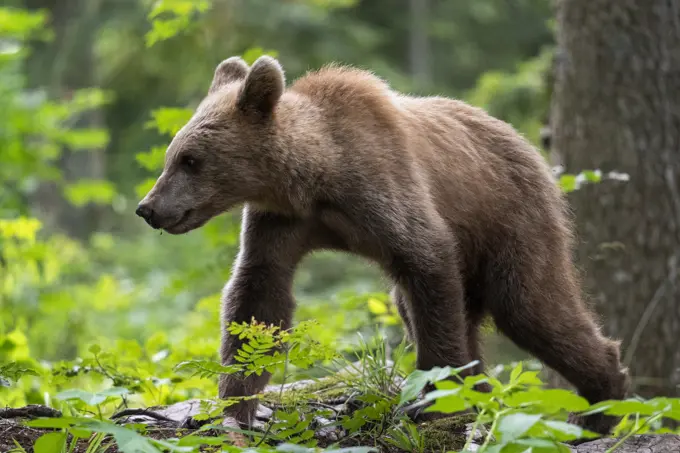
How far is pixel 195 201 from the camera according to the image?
4402mm

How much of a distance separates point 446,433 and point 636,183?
10.6 ft

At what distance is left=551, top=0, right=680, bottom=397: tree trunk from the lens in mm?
6527

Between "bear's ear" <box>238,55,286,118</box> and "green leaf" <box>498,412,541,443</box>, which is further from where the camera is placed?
"bear's ear" <box>238,55,286,118</box>

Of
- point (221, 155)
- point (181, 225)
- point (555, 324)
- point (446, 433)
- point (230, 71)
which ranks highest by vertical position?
point (230, 71)

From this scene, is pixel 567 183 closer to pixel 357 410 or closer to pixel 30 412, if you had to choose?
pixel 357 410

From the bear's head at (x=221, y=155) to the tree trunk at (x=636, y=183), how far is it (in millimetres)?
3092

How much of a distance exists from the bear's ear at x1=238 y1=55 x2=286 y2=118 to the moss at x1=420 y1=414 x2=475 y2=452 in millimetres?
1717

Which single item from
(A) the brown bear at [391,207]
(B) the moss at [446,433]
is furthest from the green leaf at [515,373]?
(A) the brown bear at [391,207]

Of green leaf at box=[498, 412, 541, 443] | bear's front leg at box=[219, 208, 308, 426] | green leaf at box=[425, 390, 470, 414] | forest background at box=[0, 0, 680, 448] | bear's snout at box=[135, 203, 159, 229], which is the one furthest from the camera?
forest background at box=[0, 0, 680, 448]

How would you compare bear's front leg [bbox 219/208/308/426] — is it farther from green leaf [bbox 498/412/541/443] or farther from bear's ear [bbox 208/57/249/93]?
green leaf [bbox 498/412/541/443]

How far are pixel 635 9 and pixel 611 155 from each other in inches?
42.1

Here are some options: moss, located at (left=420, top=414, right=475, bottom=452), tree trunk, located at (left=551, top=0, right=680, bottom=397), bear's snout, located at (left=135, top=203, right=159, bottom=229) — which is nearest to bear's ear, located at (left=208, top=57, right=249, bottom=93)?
bear's snout, located at (left=135, top=203, right=159, bottom=229)

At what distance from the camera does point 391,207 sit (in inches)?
169

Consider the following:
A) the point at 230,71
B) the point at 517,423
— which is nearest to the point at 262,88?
the point at 230,71
